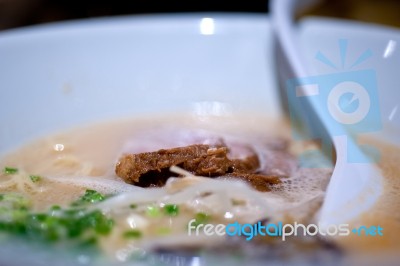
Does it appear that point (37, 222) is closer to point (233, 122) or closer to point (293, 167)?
point (293, 167)

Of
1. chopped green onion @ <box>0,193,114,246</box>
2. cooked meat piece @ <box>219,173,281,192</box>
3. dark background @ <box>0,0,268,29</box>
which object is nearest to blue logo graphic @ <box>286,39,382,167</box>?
cooked meat piece @ <box>219,173,281,192</box>

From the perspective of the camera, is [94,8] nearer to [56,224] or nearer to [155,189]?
[155,189]

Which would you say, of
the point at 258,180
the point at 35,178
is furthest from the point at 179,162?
the point at 35,178

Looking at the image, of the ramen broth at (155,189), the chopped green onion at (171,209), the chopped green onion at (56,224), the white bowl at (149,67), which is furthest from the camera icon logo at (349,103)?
the chopped green onion at (56,224)

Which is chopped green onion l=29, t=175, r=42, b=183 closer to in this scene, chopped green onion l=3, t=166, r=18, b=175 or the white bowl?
chopped green onion l=3, t=166, r=18, b=175

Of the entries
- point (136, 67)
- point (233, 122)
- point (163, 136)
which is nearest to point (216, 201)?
point (163, 136)

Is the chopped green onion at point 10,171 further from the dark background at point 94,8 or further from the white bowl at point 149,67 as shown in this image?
the dark background at point 94,8
